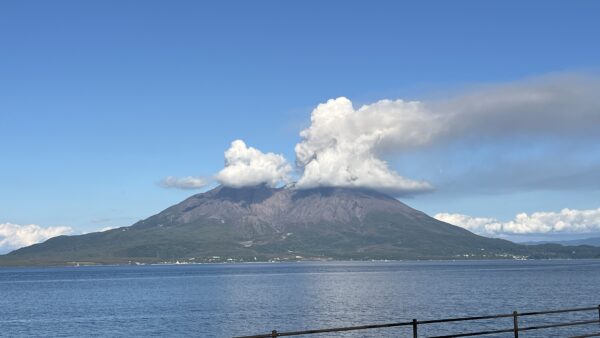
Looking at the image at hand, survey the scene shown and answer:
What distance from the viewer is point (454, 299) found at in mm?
120500

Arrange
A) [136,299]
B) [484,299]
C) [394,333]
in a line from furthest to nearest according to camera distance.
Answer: [136,299] < [484,299] < [394,333]

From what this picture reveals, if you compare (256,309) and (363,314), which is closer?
(363,314)

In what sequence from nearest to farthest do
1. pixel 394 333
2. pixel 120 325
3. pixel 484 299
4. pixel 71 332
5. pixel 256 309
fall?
pixel 394 333 < pixel 71 332 < pixel 120 325 < pixel 256 309 < pixel 484 299

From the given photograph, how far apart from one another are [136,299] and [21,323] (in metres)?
44.5

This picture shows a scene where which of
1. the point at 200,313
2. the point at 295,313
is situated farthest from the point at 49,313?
the point at 295,313

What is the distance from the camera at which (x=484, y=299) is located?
119m

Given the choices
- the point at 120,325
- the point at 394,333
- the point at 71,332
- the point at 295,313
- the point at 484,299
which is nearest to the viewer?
the point at 394,333

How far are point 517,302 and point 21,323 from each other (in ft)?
256

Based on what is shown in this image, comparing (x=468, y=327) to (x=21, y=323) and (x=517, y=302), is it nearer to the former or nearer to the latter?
(x=517, y=302)

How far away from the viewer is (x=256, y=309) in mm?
108625

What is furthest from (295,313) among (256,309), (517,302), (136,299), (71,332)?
(136,299)

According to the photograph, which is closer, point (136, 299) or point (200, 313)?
point (200, 313)

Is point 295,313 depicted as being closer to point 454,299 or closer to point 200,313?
point 200,313

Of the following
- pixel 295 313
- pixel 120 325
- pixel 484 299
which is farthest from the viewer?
pixel 484 299
